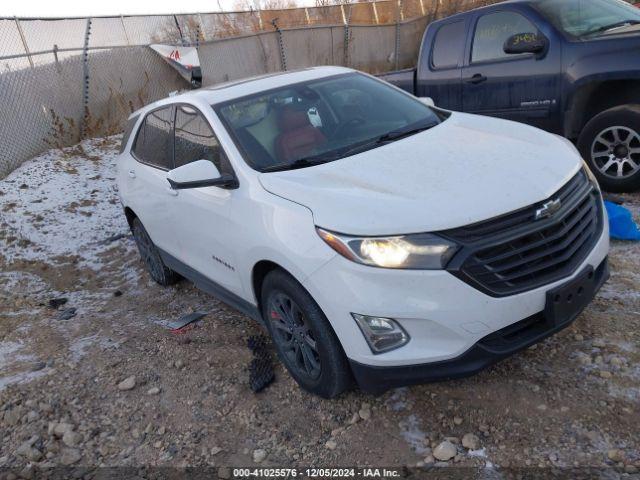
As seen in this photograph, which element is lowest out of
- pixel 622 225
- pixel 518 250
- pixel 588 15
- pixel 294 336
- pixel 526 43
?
pixel 622 225

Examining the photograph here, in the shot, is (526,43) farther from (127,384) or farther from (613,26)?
(127,384)

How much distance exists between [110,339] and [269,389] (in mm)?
1636

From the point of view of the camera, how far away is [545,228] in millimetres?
2521

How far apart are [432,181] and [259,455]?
164 centimetres

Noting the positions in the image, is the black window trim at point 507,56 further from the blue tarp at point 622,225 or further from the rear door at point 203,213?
the rear door at point 203,213

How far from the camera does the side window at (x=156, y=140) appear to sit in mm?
4246

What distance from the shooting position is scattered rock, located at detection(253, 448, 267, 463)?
2772 mm

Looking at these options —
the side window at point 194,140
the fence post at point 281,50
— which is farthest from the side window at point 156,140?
the fence post at point 281,50

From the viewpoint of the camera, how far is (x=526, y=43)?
5.38 metres

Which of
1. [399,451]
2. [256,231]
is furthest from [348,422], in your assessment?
[256,231]

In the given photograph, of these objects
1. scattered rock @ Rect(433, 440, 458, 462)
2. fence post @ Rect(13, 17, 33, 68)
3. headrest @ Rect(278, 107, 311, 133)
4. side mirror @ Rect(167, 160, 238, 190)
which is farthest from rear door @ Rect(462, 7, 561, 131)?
fence post @ Rect(13, 17, 33, 68)

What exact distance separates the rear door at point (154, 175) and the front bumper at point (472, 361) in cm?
219

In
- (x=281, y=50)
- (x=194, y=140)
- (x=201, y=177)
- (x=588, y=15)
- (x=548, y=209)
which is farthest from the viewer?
(x=281, y=50)

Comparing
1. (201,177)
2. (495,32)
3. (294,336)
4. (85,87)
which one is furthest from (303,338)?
(85,87)
